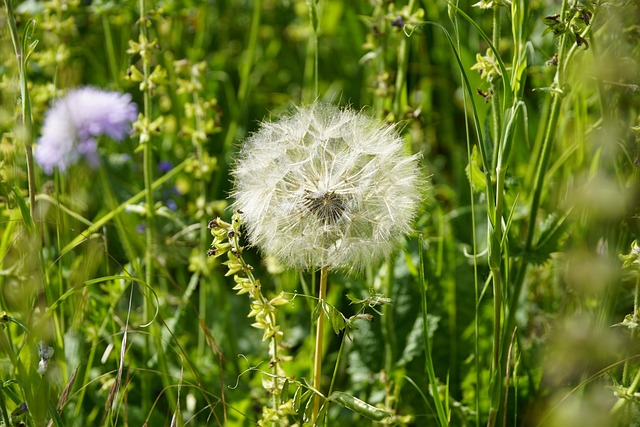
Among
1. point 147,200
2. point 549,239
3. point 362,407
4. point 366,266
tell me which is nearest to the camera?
point 362,407

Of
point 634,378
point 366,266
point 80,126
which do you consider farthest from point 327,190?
point 80,126

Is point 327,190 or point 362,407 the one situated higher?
point 327,190

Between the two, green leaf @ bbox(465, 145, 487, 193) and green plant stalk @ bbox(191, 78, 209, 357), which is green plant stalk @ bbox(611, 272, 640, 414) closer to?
green leaf @ bbox(465, 145, 487, 193)

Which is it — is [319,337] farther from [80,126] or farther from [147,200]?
[80,126]

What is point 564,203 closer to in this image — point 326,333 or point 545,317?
point 545,317

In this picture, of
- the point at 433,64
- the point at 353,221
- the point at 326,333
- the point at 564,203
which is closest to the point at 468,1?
the point at 433,64

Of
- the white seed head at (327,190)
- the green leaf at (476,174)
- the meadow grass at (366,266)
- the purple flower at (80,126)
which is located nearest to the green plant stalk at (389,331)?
the meadow grass at (366,266)

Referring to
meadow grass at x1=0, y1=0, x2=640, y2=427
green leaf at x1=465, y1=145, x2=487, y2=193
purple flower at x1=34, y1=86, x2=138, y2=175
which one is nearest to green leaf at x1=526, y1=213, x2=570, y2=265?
meadow grass at x1=0, y1=0, x2=640, y2=427
